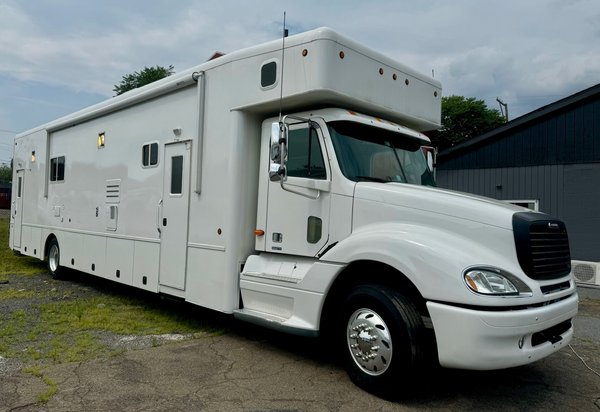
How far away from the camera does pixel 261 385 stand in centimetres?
446

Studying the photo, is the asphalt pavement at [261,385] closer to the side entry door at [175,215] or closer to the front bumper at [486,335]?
the front bumper at [486,335]

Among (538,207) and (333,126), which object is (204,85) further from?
(538,207)

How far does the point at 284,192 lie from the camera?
17.2 feet

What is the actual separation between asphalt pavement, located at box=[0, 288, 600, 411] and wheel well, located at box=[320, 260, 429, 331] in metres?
0.66

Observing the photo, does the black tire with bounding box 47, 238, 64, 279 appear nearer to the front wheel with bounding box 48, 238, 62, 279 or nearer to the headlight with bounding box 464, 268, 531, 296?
the front wheel with bounding box 48, 238, 62, 279

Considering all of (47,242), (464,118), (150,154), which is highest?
(464,118)

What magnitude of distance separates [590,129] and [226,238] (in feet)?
42.2

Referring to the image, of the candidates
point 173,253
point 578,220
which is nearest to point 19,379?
point 173,253

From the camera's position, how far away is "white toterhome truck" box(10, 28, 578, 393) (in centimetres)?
382

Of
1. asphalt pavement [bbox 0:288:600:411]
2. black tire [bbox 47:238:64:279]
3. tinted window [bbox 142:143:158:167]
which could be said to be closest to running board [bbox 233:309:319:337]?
asphalt pavement [bbox 0:288:600:411]

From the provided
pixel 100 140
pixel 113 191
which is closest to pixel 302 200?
pixel 113 191

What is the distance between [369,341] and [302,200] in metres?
1.58

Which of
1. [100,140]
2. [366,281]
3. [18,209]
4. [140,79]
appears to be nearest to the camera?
[366,281]

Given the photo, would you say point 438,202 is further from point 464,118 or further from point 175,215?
point 464,118
